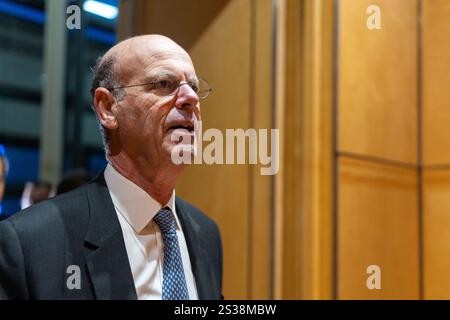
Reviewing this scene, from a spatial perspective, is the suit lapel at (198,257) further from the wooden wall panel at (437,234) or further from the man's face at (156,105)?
the wooden wall panel at (437,234)

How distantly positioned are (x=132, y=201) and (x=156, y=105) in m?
0.23

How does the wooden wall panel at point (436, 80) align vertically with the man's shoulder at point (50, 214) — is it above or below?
above

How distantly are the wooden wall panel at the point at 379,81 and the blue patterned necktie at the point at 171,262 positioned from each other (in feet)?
3.95

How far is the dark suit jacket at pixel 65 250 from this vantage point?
1.23 metres

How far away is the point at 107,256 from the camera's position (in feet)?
4.20

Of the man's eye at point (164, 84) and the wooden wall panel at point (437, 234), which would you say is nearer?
the man's eye at point (164, 84)

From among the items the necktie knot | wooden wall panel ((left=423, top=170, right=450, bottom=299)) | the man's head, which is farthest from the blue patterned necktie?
wooden wall panel ((left=423, top=170, right=450, bottom=299))

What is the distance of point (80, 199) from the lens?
1.37m

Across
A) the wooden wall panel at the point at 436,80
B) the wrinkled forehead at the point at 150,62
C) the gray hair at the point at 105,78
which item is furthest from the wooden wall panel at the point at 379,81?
the gray hair at the point at 105,78

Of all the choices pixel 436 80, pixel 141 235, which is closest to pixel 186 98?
pixel 141 235

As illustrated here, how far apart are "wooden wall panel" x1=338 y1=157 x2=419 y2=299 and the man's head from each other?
1.27 meters

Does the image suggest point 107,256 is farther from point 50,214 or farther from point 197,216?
point 197,216

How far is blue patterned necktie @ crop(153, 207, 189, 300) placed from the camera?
1.33 metres

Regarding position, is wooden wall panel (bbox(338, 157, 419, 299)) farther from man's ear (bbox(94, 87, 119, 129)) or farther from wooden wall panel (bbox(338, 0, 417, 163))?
man's ear (bbox(94, 87, 119, 129))
